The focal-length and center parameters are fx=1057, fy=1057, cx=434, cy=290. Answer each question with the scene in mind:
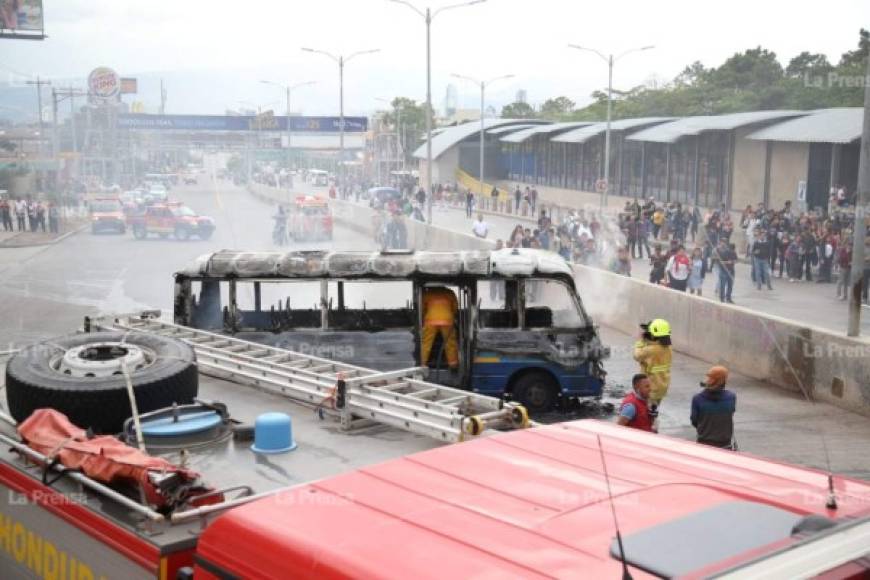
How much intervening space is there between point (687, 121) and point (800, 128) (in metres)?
9.82

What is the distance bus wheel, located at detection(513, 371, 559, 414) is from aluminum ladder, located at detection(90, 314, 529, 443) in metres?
6.45

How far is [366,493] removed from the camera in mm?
3992

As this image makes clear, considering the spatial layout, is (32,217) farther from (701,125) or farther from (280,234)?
(701,125)

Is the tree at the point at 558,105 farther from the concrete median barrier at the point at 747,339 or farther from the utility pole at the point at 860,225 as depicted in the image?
the utility pole at the point at 860,225

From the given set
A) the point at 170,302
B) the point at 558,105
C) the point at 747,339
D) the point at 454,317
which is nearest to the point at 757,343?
the point at 747,339

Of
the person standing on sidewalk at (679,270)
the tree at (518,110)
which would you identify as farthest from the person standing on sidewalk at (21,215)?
the tree at (518,110)

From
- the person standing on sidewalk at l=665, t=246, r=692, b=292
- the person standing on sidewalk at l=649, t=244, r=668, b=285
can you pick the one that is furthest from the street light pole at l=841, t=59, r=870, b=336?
the person standing on sidewalk at l=649, t=244, r=668, b=285

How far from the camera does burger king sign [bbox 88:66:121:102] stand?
308 ft

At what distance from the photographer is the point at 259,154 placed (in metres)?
129

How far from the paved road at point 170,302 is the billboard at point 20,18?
1632 centimetres

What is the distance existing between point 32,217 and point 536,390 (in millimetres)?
38620

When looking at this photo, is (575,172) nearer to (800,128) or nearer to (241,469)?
(800,128)

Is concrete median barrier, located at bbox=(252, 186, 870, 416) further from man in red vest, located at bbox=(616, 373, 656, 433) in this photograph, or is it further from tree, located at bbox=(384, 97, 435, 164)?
tree, located at bbox=(384, 97, 435, 164)

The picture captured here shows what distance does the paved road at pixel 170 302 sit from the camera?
1345 cm
